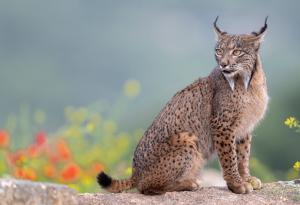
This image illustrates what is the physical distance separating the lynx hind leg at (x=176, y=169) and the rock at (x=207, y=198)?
15 cm

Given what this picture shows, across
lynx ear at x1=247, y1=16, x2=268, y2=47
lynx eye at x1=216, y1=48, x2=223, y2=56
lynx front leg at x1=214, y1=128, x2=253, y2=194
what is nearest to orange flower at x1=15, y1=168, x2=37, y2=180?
lynx front leg at x1=214, y1=128, x2=253, y2=194

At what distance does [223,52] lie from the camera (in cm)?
888

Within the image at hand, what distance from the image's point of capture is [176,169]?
9.09m

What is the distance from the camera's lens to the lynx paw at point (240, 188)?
9.13 metres

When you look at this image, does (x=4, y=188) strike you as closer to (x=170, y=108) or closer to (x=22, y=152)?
(x=170, y=108)

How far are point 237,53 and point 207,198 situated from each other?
1.58 metres

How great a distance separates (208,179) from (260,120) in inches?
243

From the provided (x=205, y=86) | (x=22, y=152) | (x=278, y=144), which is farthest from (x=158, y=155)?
(x=278, y=144)

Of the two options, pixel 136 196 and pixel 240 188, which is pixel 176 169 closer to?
pixel 136 196

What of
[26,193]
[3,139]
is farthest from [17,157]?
[26,193]

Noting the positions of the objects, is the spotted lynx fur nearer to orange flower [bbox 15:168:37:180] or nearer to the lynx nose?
the lynx nose

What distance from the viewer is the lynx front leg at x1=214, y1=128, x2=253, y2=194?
9.09 meters

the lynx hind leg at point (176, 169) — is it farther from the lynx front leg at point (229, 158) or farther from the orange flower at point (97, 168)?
the orange flower at point (97, 168)

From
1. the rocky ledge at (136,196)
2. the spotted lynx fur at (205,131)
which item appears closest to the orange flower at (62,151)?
the spotted lynx fur at (205,131)
